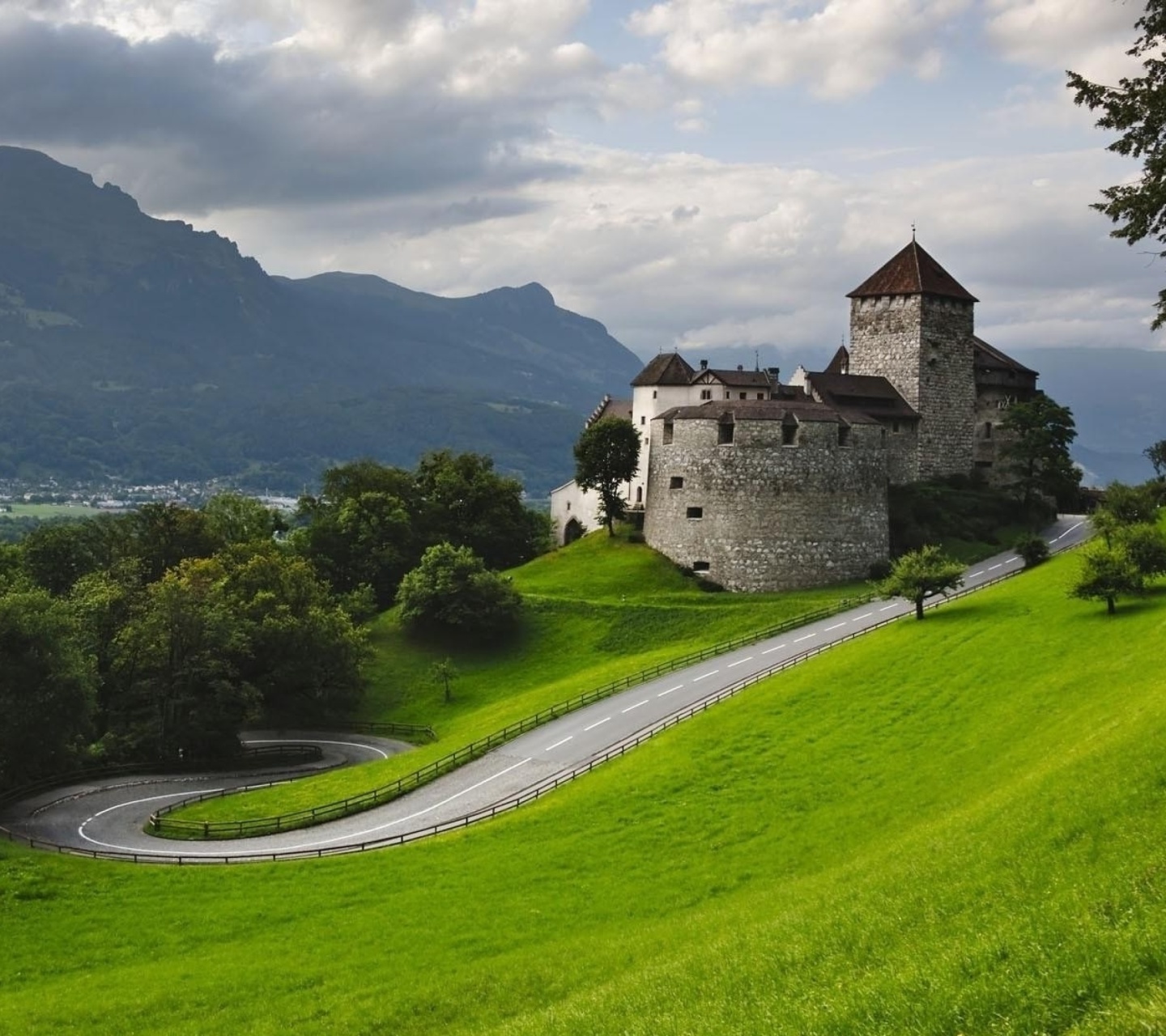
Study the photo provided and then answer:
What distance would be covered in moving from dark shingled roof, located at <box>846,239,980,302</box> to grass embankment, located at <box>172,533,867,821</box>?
85.7 feet

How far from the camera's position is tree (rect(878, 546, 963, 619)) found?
5884 cm

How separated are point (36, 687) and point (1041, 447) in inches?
2611

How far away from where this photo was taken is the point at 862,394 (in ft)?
286

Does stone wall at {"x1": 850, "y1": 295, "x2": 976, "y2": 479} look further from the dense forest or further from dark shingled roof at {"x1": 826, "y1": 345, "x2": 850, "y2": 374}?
the dense forest

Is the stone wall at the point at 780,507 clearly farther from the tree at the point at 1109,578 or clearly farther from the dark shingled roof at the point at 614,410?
the tree at the point at 1109,578

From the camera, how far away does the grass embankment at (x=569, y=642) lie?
2530 inches

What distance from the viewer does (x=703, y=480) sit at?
254ft

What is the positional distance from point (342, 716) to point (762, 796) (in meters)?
36.4

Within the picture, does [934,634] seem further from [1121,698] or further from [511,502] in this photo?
[511,502]

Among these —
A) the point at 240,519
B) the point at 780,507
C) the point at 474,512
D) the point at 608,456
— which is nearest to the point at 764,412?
the point at 780,507

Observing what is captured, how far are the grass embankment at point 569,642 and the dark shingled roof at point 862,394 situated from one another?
16487 millimetres

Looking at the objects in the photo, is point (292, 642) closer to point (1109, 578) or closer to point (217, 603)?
point (217, 603)

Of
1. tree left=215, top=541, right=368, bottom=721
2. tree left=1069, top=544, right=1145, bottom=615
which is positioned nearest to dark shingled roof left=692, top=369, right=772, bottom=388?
tree left=215, top=541, right=368, bottom=721

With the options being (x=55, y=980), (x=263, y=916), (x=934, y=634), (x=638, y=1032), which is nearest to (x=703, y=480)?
(x=934, y=634)
